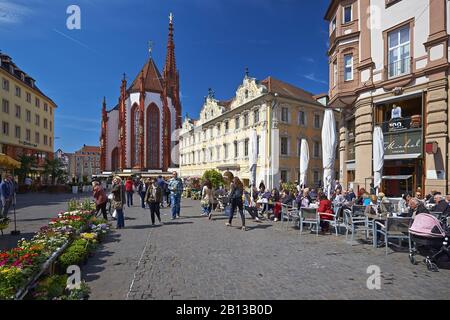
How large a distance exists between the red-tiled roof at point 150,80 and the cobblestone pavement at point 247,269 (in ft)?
209

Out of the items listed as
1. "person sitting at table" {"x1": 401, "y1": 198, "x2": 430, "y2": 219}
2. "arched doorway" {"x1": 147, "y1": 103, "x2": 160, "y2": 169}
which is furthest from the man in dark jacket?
"arched doorway" {"x1": 147, "y1": 103, "x2": 160, "y2": 169}

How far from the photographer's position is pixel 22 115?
42.3 metres

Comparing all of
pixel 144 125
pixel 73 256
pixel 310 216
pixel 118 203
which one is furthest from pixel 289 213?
pixel 144 125

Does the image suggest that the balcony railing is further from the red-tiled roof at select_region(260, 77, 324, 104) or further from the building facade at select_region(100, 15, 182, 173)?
the building facade at select_region(100, 15, 182, 173)

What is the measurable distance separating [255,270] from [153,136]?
62.9 m

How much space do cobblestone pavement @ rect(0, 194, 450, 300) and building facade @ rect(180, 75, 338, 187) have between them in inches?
904

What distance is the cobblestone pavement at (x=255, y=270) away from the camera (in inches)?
180

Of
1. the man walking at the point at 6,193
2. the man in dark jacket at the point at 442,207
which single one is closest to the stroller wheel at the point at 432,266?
the man in dark jacket at the point at 442,207

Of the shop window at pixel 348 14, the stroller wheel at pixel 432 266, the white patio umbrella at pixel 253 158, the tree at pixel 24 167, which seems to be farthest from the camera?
the tree at pixel 24 167

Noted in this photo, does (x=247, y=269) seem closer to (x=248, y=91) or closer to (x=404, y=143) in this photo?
(x=404, y=143)

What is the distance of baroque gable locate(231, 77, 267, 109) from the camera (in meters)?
32.5

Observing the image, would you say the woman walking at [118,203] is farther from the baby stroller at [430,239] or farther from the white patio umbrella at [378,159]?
the white patio umbrella at [378,159]
